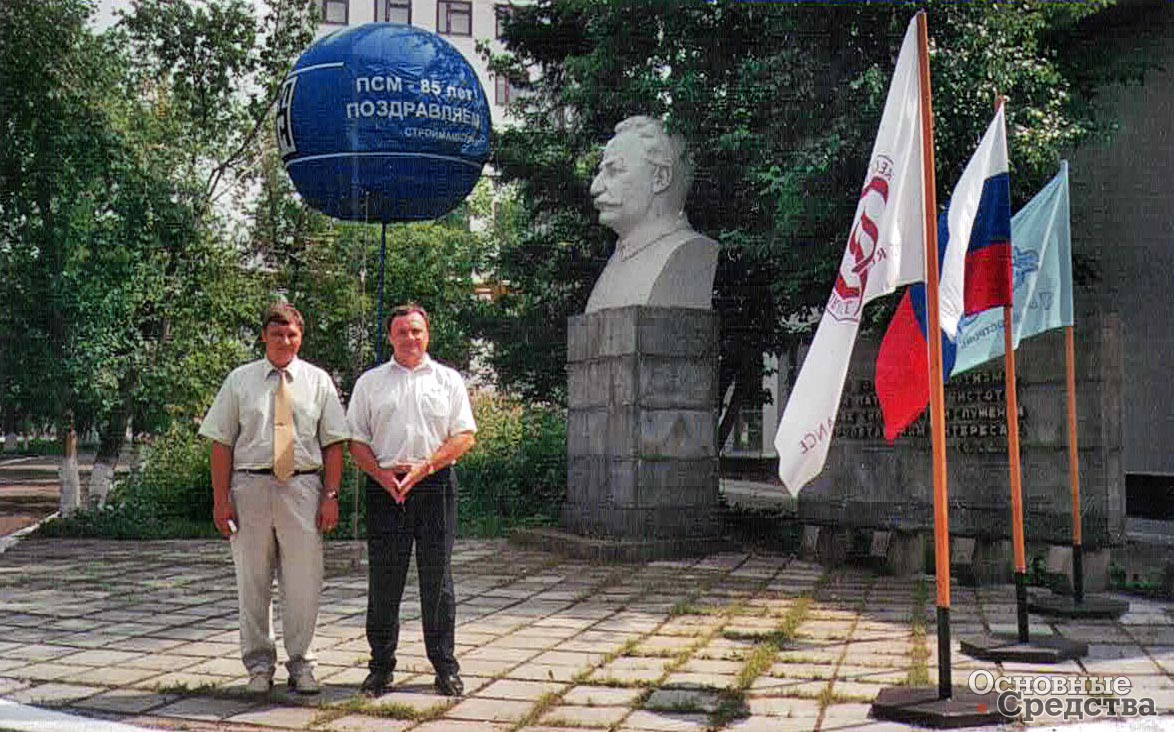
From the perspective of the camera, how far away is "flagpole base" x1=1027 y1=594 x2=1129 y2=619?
6.67 meters

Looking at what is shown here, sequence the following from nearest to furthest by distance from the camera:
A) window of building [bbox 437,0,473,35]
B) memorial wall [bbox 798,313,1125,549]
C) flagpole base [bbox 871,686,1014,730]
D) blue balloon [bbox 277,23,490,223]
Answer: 1. flagpole base [bbox 871,686,1014,730]
2. blue balloon [bbox 277,23,490,223]
3. memorial wall [bbox 798,313,1125,549]
4. window of building [bbox 437,0,473,35]

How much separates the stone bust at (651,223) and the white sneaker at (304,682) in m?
5.49

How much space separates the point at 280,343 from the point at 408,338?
0.54m

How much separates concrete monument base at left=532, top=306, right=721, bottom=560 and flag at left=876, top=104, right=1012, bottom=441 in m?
4.15

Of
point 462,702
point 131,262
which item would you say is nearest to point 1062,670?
point 462,702

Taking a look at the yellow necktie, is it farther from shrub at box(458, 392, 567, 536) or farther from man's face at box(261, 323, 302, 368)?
shrub at box(458, 392, 567, 536)

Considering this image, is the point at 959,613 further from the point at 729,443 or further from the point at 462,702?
the point at 729,443

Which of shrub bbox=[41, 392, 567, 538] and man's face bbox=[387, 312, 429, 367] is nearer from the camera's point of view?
man's face bbox=[387, 312, 429, 367]

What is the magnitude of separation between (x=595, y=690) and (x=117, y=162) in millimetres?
9179

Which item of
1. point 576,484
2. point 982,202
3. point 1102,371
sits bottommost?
point 576,484

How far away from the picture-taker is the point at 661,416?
381 inches

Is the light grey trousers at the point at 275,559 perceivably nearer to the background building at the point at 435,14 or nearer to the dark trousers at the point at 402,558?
the dark trousers at the point at 402,558

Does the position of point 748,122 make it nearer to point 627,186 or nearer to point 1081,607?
point 627,186

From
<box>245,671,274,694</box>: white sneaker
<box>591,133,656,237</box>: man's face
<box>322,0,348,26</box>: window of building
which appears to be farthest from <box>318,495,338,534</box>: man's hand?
<box>322,0,348,26</box>: window of building
